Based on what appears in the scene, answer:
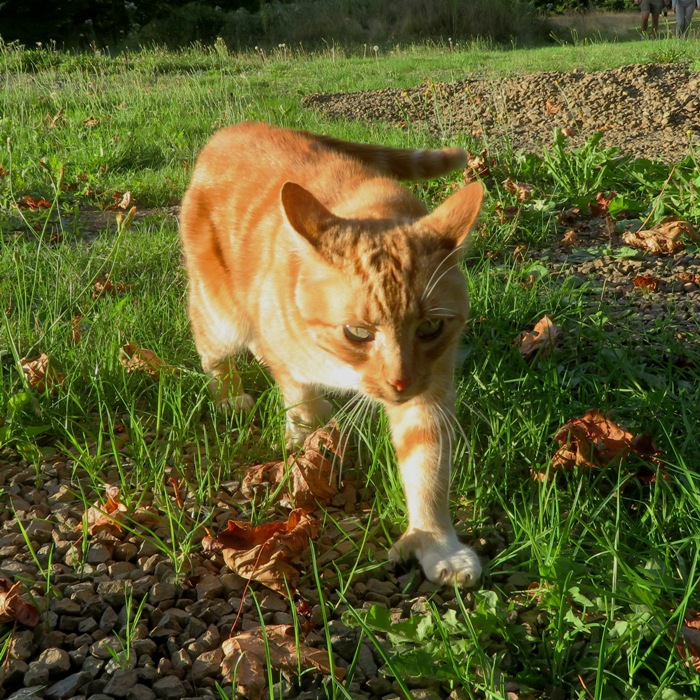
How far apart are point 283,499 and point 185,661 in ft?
2.11

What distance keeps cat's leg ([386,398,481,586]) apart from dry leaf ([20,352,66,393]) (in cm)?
113

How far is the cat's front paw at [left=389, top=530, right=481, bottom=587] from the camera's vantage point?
187cm

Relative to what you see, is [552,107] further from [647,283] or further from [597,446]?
[597,446]

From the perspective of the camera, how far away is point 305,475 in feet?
7.16

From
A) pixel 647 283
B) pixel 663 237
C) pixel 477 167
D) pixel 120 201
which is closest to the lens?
pixel 647 283

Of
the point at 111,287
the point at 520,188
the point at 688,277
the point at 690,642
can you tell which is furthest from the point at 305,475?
the point at 520,188

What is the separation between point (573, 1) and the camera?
25.6 meters

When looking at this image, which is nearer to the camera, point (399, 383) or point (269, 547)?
point (269, 547)

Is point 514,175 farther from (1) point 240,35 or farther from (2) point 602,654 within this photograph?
(1) point 240,35

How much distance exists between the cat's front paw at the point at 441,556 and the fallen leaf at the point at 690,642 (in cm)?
50

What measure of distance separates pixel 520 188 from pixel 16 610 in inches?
128

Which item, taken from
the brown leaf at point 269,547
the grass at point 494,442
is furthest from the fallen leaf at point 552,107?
the brown leaf at point 269,547

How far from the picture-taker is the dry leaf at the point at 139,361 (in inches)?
103

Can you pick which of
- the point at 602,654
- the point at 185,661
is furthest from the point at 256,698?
the point at 602,654
